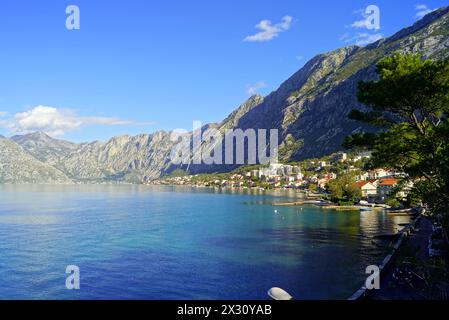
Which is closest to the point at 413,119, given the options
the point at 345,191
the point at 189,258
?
the point at 189,258

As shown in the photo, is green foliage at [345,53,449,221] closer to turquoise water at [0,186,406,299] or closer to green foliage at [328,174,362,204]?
turquoise water at [0,186,406,299]

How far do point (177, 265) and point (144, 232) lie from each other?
26214 mm

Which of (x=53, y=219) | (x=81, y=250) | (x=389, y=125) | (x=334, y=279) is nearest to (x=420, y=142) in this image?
(x=389, y=125)

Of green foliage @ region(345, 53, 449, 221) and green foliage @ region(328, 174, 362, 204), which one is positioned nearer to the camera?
green foliage @ region(345, 53, 449, 221)

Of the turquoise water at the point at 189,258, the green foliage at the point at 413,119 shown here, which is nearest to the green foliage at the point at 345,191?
the turquoise water at the point at 189,258

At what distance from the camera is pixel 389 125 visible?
2522 cm

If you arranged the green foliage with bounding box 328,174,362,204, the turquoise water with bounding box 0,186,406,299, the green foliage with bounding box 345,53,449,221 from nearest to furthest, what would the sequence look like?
the green foliage with bounding box 345,53,449,221
the turquoise water with bounding box 0,186,406,299
the green foliage with bounding box 328,174,362,204

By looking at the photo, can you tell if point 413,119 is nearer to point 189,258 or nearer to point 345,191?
point 189,258

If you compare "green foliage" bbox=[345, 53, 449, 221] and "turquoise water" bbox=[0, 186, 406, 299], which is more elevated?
"green foliage" bbox=[345, 53, 449, 221]

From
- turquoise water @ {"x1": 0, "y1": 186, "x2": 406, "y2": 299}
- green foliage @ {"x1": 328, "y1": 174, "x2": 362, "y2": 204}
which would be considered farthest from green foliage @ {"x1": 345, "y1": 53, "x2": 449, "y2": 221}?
green foliage @ {"x1": 328, "y1": 174, "x2": 362, "y2": 204}

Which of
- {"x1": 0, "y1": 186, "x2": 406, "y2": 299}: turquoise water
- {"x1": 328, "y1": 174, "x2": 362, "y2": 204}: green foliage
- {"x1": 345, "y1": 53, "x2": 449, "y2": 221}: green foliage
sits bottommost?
{"x1": 0, "y1": 186, "x2": 406, "y2": 299}: turquoise water

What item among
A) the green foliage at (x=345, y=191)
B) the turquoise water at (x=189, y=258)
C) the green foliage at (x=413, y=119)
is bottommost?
the turquoise water at (x=189, y=258)

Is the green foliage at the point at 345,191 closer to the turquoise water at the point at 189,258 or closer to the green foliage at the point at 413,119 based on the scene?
the turquoise water at the point at 189,258

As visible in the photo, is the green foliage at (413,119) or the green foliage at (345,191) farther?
the green foliage at (345,191)
